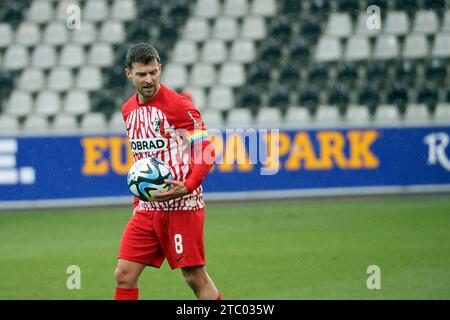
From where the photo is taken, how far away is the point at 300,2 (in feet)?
63.2

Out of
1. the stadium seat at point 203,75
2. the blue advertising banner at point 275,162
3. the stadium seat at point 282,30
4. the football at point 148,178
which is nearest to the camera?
the football at point 148,178

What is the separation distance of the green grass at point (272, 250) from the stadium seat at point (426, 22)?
184 inches

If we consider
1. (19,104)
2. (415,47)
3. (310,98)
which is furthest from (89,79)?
(415,47)

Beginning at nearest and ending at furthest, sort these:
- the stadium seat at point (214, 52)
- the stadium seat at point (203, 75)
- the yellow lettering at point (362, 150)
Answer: the yellow lettering at point (362, 150)
the stadium seat at point (203, 75)
the stadium seat at point (214, 52)

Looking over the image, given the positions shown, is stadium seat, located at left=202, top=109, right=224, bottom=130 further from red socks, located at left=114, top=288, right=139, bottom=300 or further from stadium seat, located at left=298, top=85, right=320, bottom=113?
red socks, located at left=114, top=288, right=139, bottom=300

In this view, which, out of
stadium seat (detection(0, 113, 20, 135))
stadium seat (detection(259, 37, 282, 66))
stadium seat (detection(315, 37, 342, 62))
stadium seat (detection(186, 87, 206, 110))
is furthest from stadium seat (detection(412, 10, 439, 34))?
stadium seat (detection(0, 113, 20, 135))

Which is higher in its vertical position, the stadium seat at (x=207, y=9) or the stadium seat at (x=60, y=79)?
the stadium seat at (x=207, y=9)

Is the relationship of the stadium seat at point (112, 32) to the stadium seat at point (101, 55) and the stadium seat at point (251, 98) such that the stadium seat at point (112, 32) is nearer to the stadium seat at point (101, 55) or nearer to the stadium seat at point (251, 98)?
the stadium seat at point (101, 55)

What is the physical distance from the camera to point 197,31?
63.1 feet

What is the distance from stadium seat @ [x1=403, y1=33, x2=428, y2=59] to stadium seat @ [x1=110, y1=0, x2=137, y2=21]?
19.0ft

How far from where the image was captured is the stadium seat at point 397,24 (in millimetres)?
18547

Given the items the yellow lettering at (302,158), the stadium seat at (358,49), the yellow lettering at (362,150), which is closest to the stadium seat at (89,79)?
the stadium seat at (358,49)

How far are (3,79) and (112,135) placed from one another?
14.9 feet
